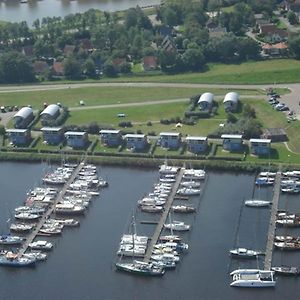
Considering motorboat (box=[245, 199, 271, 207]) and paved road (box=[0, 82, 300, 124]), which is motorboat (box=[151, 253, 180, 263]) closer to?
motorboat (box=[245, 199, 271, 207])

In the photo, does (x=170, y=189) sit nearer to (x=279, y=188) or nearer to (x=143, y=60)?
(x=279, y=188)

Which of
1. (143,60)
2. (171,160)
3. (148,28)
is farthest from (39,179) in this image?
(148,28)

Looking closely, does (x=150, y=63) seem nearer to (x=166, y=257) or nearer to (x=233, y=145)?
(x=233, y=145)

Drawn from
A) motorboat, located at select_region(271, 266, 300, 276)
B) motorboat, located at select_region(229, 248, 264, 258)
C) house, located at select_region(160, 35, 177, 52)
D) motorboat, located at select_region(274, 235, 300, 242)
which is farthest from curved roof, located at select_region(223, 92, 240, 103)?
motorboat, located at select_region(271, 266, 300, 276)

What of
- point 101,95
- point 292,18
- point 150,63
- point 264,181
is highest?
point 292,18

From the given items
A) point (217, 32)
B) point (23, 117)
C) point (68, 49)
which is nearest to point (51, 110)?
point (23, 117)

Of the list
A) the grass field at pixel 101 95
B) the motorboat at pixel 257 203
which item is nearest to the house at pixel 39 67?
the grass field at pixel 101 95
